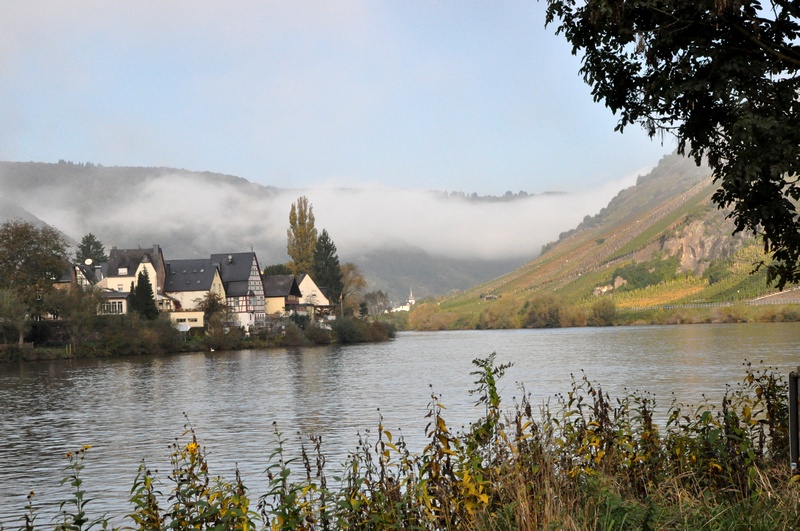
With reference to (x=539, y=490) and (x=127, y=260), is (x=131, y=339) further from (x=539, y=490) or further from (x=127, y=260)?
(x=539, y=490)

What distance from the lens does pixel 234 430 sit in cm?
2852

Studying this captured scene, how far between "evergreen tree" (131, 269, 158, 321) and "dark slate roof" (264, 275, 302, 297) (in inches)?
1346

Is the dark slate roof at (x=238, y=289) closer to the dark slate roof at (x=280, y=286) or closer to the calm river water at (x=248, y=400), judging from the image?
the dark slate roof at (x=280, y=286)

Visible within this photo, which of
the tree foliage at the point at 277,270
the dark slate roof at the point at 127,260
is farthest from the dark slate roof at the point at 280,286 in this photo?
the dark slate roof at the point at 127,260

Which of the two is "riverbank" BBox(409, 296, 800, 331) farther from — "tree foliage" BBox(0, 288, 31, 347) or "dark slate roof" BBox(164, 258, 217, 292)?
"tree foliage" BBox(0, 288, 31, 347)

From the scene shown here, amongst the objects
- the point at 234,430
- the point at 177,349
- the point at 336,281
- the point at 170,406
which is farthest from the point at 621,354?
the point at 336,281

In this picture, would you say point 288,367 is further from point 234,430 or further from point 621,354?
point 234,430

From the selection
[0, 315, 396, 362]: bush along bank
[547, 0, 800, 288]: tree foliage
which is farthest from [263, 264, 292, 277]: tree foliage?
[547, 0, 800, 288]: tree foliage

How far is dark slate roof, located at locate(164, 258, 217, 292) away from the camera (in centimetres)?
12125

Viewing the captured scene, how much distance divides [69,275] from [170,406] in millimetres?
83705

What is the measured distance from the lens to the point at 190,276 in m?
123

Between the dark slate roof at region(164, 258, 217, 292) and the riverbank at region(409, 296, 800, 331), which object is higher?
the dark slate roof at region(164, 258, 217, 292)

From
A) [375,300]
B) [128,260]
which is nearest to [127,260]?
[128,260]

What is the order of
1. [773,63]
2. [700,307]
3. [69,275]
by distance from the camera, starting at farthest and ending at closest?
[700,307]
[69,275]
[773,63]
